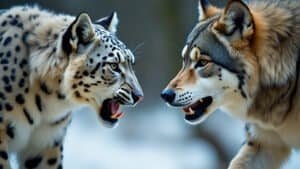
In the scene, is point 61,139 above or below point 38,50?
below

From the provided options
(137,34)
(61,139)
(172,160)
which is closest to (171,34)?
(137,34)

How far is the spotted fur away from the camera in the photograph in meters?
7.82

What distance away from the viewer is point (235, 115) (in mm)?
7879

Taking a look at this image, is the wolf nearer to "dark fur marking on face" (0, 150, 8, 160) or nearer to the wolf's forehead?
the wolf's forehead

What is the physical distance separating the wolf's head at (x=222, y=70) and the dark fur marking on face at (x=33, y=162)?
44.8 inches

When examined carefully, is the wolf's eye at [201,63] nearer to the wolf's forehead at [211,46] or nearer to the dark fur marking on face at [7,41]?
the wolf's forehead at [211,46]

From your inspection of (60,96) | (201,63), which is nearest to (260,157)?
(201,63)

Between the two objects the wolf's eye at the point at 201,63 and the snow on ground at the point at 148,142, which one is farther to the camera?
the snow on ground at the point at 148,142

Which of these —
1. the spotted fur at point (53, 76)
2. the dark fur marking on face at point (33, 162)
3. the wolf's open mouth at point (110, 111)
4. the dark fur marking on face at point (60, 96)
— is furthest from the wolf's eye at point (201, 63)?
the dark fur marking on face at point (33, 162)

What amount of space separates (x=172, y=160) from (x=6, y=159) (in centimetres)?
659

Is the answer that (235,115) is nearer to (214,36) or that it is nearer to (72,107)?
(214,36)

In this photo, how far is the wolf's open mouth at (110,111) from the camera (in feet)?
25.9

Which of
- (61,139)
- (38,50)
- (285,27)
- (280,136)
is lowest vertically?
(280,136)

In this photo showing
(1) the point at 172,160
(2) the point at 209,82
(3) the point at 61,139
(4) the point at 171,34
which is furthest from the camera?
(4) the point at 171,34
